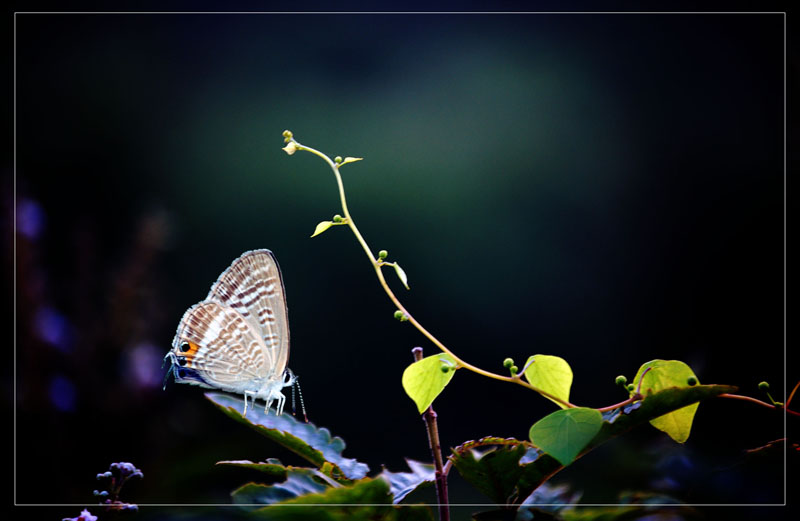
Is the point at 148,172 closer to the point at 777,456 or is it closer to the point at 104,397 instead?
the point at 104,397

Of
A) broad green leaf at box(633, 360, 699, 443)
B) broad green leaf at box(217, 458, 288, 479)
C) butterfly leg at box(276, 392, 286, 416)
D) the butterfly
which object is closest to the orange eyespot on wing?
the butterfly

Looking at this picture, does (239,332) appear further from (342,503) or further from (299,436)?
(342,503)

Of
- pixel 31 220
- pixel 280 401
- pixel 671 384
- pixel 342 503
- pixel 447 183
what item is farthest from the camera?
pixel 31 220

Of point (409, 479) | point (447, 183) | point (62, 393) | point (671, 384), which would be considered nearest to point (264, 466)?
point (409, 479)

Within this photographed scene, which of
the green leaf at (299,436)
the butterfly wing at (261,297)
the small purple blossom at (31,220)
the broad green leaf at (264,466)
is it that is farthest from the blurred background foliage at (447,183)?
the broad green leaf at (264,466)

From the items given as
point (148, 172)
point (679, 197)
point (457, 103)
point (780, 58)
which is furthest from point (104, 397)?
point (780, 58)

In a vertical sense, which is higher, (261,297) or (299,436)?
(261,297)
